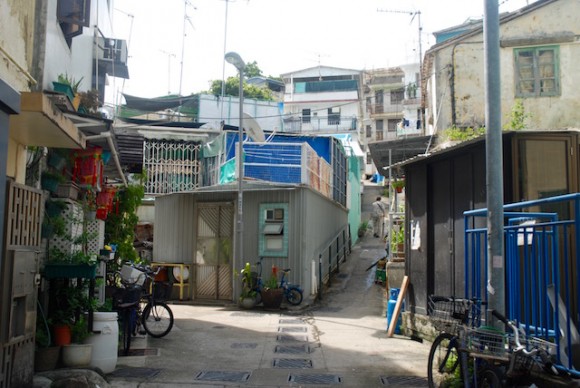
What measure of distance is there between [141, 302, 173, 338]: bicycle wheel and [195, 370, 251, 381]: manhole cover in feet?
8.02

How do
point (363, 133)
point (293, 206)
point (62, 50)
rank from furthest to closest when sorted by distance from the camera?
point (363, 133) → point (293, 206) → point (62, 50)

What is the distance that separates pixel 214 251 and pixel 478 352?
11.2 meters

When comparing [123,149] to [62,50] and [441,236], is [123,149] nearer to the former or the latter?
[62,50]

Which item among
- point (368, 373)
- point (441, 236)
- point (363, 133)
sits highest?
point (363, 133)

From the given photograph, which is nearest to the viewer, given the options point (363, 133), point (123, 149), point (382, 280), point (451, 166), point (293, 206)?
point (451, 166)

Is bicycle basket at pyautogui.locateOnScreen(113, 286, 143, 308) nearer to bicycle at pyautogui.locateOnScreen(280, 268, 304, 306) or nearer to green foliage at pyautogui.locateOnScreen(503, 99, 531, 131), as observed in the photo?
bicycle at pyautogui.locateOnScreen(280, 268, 304, 306)

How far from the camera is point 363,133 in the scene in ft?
155

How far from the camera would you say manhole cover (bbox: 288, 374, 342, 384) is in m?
6.83

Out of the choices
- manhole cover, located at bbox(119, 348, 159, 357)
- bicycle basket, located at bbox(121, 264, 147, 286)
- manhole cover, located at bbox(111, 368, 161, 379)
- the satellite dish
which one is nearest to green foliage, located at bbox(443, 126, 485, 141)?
the satellite dish

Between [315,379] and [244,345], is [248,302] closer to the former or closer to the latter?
[244,345]

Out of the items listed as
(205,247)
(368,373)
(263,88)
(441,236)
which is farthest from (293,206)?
(263,88)

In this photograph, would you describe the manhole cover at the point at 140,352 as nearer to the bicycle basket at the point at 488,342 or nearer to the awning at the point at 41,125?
the awning at the point at 41,125

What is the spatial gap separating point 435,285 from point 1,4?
24.5ft

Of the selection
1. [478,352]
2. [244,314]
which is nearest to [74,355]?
[478,352]
